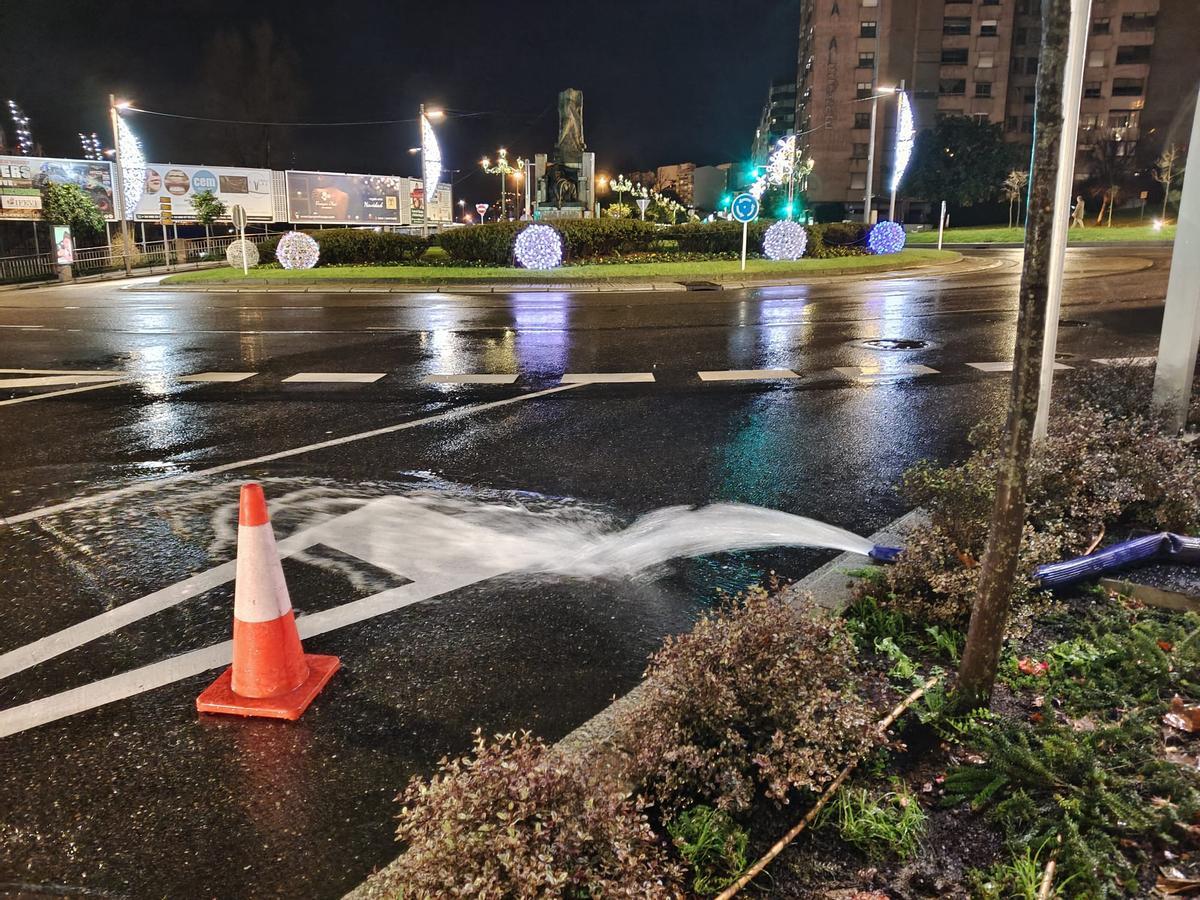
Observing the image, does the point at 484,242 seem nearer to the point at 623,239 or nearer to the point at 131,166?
the point at 623,239

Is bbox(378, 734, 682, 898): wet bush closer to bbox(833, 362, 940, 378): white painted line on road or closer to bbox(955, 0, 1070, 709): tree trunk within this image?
bbox(955, 0, 1070, 709): tree trunk

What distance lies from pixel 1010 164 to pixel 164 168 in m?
61.4

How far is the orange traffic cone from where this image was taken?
3.46 metres

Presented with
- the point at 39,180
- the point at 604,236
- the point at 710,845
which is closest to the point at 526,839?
the point at 710,845

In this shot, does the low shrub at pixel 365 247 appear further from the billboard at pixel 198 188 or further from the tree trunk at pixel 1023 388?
the tree trunk at pixel 1023 388

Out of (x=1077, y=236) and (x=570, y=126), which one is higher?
(x=570, y=126)

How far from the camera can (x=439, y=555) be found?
4980 mm

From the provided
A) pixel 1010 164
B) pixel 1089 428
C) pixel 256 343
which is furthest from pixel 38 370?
pixel 1010 164

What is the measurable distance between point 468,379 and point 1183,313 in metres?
6.88

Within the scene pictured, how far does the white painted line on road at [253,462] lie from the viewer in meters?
5.85

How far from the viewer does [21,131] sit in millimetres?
73375

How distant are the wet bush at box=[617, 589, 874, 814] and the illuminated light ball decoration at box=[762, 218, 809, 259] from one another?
87.9 ft

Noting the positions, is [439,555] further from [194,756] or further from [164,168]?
[164,168]

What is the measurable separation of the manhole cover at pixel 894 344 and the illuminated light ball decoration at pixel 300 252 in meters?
21.4
